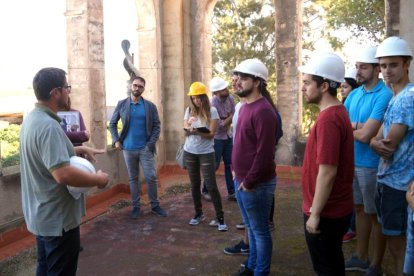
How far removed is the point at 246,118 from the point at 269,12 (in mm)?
17414

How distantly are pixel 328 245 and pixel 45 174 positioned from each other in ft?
6.14

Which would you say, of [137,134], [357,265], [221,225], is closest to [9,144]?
[137,134]

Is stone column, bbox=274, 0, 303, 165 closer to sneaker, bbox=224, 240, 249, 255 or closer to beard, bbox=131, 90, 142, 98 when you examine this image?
beard, bbox=131, 90, 142, 98

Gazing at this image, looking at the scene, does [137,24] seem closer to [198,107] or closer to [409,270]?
[198,107]

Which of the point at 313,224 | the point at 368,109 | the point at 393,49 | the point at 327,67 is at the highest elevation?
the point at 393,49

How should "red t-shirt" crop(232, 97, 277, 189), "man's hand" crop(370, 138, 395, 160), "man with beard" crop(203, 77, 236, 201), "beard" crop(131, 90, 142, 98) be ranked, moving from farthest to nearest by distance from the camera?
1. "man with beard" crop(203, 77, 236, 201)
2. "beard" crop(131, 90, 142, 98)
3. "red t-shirt" crop(232, 97, 277, 189)
4. "man's hand" crop(370, 138, 395, 160)

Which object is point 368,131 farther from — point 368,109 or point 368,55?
point 368,55

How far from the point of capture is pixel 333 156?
2.45m

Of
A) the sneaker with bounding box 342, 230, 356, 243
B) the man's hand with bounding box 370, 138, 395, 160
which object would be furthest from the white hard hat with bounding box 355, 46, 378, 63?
the sneaker with bounding box 342, 230, 356, 243

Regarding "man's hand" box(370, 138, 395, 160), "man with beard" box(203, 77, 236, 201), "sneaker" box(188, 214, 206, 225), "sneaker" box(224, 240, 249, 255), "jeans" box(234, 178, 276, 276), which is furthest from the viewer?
"man with beard" box(203, 77, 236, 201)

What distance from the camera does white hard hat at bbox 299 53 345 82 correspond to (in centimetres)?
258

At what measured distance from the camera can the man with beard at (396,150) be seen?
287 cm

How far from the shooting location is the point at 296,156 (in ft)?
26.1

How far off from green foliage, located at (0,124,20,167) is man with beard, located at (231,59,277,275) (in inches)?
200
